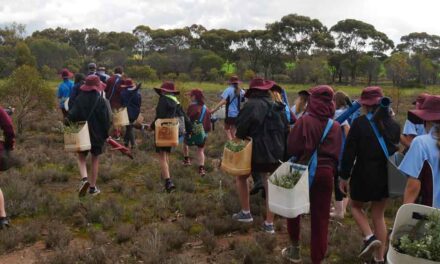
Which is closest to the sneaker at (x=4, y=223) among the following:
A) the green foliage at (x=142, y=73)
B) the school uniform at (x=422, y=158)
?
the school uniform at (x=422, y=158)

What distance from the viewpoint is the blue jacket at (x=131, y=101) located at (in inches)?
454

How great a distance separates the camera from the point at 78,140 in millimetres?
7238

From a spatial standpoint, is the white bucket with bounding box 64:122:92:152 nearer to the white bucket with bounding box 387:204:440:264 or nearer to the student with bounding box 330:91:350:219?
the student with bounding box 330:91:350:219

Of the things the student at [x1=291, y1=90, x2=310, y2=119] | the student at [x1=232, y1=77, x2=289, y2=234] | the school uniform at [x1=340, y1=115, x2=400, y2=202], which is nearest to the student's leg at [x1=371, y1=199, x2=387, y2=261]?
the school uniform at [x1=340, y1=115, x2=400, y2=202]

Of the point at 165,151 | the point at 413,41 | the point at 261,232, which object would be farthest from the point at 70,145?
the point at 413,41

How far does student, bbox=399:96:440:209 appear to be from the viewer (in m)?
3.87

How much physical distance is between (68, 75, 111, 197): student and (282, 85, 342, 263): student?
383 centimetres

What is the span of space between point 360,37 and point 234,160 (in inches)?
2805

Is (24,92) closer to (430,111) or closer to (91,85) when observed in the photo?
(91,85)

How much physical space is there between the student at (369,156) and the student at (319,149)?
0.17 meters

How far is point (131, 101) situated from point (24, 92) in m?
4.26

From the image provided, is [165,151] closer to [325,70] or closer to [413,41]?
[325,70]

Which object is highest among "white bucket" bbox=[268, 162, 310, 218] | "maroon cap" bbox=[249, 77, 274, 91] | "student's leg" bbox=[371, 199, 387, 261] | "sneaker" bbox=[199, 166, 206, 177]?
"maroon cap" bbox=[249, 77, 274, 91]

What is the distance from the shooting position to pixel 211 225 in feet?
21.5
